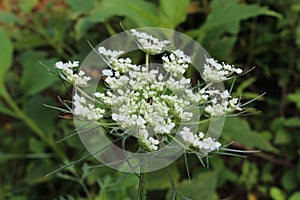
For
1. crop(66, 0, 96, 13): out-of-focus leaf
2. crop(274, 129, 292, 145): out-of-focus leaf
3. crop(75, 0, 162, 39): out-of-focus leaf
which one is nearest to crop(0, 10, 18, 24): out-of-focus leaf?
crop(66, 0, 96, 13): out-of-focus leaf

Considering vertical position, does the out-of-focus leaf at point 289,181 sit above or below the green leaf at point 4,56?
below

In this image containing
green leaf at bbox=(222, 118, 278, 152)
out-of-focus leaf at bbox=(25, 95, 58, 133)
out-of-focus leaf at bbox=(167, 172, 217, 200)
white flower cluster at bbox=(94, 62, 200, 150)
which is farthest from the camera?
out-of-focus leaf at bbox=(25, 95, 58, 133)

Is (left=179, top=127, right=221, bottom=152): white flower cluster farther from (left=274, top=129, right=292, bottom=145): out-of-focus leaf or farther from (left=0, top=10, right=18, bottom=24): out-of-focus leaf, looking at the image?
(left=0, top=10, right=18, bottom=24): out-of-focus leaf

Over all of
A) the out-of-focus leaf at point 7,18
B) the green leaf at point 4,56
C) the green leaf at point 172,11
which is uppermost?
the green leaf at point 172,11

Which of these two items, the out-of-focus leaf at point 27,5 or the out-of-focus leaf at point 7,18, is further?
the out-of-focus leaf at point 27,5

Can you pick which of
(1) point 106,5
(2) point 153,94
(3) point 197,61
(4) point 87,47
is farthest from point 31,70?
(2) point 153,94

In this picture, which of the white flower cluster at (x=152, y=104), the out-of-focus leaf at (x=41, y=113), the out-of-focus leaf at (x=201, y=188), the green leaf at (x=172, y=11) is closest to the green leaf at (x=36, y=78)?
the out-of-focus leaf at (x=41, y=113)

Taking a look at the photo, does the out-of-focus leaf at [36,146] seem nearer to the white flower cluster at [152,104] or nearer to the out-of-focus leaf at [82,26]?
the out-of-focus leaf at [82,26]

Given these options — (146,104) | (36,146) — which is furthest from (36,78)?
(146,104)

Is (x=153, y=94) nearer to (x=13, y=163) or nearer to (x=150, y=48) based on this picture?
(x=150, y=48)
